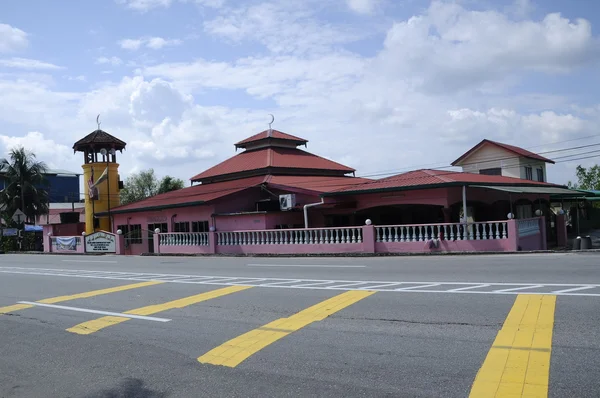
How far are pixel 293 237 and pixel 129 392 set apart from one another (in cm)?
2005

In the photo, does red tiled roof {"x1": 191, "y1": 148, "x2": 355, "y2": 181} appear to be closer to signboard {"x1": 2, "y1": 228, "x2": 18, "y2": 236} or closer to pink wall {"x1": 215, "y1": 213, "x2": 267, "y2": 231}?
pink wall {"x1": 215, "y1": 213, "x2": 267, "y2": 231}

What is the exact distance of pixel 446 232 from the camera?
22125 mm

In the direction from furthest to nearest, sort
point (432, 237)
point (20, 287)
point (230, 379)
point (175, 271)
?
point (432, 237) → point (175, 271) → point (20, 287) → point (230, 379)

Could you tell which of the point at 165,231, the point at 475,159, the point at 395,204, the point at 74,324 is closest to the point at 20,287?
the point at 74,324

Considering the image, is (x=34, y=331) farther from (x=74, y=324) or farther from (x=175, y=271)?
(x=175, y=271)

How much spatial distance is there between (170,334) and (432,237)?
51.4 ft

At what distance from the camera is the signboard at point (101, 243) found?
3510 centimetres

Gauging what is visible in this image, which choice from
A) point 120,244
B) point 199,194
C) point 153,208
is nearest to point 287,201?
point 199,194

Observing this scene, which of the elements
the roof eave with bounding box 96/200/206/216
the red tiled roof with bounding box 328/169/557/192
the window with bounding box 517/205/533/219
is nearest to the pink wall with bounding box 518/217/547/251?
the red tiled roof with bounding box 328/169/557/192

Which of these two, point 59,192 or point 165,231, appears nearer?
point 165,231

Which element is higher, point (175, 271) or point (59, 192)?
point (59, 192)

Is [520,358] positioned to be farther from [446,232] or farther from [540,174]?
[540,174]

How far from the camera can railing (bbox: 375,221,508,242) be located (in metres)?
21.4

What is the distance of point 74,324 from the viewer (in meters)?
9.45
